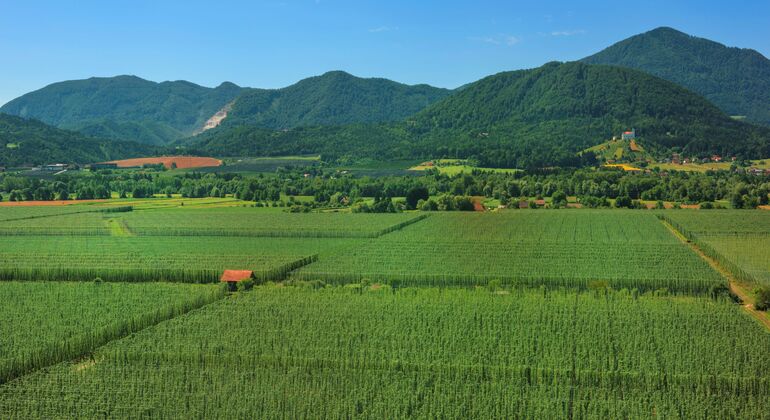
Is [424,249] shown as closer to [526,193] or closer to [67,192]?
[526,193]

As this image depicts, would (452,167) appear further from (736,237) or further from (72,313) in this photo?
Result: (72,313)

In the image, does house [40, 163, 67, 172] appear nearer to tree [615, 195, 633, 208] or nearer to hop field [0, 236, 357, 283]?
hop field [0, 236, 357, 283]

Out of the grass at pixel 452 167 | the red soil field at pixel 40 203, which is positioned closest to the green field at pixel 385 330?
the red soil field at pixel 40 203

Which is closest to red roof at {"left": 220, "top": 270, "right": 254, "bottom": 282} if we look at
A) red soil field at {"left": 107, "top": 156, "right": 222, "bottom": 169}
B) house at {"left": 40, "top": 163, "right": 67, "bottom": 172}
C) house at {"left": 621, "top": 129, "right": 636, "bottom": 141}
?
house at {"left": 40, "top": 163, "right": 67, "bottom": 172}

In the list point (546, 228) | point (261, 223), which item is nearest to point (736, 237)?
point (546, 228)

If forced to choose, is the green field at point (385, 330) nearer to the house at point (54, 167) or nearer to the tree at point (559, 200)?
the tree at point (559, 200)

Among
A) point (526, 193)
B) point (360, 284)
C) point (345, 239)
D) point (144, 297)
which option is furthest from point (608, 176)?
point (144, 297)

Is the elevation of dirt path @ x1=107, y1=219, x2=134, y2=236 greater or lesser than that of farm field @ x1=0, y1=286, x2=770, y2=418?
greater
